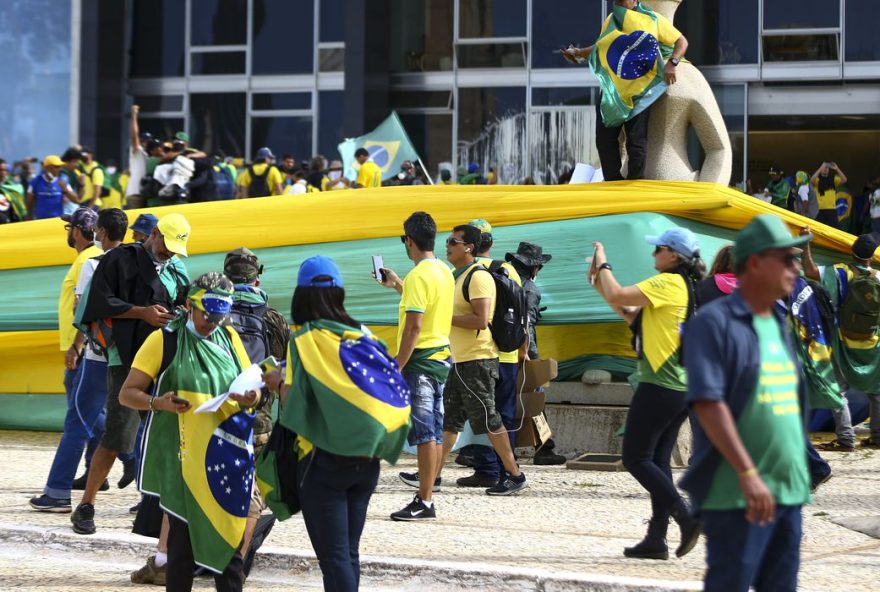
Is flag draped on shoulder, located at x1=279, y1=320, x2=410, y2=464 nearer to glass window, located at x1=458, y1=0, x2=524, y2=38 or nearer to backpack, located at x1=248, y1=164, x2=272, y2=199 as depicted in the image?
backpack, located at x1=248, y1=164, x2=272, y2=199

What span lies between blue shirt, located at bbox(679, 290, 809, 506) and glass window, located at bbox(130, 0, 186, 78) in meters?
25.1

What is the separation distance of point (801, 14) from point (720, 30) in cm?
142

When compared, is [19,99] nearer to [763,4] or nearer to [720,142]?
[763,4]

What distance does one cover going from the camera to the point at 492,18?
86.4 ft

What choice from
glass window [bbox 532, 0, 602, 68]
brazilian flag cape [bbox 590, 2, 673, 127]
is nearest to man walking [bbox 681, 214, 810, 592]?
brazilian flag cape [bbox 590, 2, 673, 127]

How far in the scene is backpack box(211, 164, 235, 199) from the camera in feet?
48.9

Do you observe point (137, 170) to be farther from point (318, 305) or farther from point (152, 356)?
point (318, 305)

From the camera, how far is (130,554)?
7.31m

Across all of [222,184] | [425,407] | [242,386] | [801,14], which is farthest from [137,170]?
[801,14]

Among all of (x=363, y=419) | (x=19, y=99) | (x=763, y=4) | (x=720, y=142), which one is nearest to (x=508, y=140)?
(x=763, y=4)

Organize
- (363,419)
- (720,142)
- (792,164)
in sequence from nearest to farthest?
(363,419) < (720,142) < (792,164)

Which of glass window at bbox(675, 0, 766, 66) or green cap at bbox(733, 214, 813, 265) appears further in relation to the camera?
glass window at bbox(675, 0, 766, 66)

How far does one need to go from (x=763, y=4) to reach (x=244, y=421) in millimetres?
20786

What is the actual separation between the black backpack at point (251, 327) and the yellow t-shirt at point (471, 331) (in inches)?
84.5
